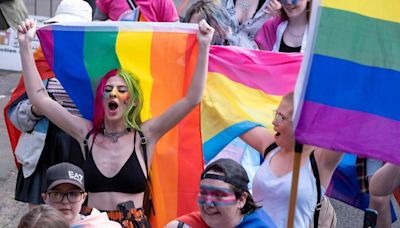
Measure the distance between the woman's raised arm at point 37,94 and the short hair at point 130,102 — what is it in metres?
0.08

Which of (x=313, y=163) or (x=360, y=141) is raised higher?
(x=360, y=141)

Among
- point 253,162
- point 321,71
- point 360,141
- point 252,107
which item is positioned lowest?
point 253,162

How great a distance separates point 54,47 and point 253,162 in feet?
4.63

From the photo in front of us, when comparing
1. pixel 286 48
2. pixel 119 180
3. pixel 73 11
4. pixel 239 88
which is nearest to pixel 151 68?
pixel 239 88

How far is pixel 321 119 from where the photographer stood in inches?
145

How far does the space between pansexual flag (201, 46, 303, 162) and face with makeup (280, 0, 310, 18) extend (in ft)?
2.12

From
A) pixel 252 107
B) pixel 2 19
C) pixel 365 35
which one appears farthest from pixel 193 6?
pixel 365 35

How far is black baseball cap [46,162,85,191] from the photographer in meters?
4.25

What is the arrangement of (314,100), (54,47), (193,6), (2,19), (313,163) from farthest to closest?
(2,19) < (193,6) < (54,47) < (313,163) < (314,100)

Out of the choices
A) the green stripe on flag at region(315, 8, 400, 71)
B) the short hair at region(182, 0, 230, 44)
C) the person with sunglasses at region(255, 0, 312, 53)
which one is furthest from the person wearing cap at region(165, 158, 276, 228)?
the person with sunglasses at region(255, 0, 312, 53)

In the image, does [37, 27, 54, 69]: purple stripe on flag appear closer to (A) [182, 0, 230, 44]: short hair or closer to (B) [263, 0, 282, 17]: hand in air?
(A) [182, 0, 230, 44]: short hair

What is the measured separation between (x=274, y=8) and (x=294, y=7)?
1.07ft

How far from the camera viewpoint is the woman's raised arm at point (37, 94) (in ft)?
15.4

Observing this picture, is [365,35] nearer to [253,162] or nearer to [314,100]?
[314,100]
